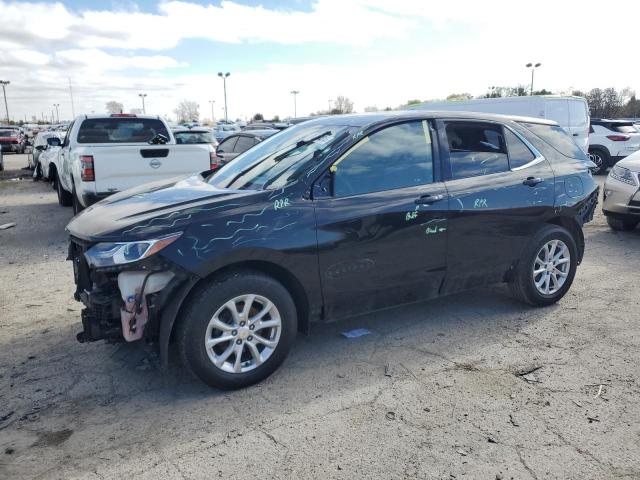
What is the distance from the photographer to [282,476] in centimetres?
271

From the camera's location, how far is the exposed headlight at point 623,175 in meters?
7.84

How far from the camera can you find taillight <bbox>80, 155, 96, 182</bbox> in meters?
7.73

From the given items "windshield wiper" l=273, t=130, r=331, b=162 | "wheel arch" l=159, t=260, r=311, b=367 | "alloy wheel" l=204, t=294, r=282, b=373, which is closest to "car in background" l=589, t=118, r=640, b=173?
"windshield wiper" l=273, t=130, r=331, b=162

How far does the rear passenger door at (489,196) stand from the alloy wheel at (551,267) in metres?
0.26

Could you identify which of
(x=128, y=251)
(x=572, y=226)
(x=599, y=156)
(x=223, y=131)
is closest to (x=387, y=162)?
(x=128, y=251)

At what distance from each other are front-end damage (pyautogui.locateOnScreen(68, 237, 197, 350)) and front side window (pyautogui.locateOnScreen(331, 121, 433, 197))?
1.31 meters

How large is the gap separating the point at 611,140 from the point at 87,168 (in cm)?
1624

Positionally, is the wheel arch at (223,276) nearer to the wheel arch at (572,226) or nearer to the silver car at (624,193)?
the wheel arch at (572,226)

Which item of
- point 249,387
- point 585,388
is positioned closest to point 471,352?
point 585,388

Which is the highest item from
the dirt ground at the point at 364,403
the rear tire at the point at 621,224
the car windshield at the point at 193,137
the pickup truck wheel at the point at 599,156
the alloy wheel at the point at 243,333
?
the car windshield at the point at 193,137

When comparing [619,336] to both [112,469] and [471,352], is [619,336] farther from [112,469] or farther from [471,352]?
[112,469]

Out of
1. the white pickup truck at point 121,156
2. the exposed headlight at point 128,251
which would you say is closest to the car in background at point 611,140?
the white pickup truck at point 121,156

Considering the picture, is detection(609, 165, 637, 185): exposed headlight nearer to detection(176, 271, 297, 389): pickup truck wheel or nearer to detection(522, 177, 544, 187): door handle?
detection(522, 177, 544, 187): door handle

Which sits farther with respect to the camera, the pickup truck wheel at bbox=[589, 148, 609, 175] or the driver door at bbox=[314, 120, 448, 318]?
the pickup truck wheel at bbox=[589, 148, 609, 175]
